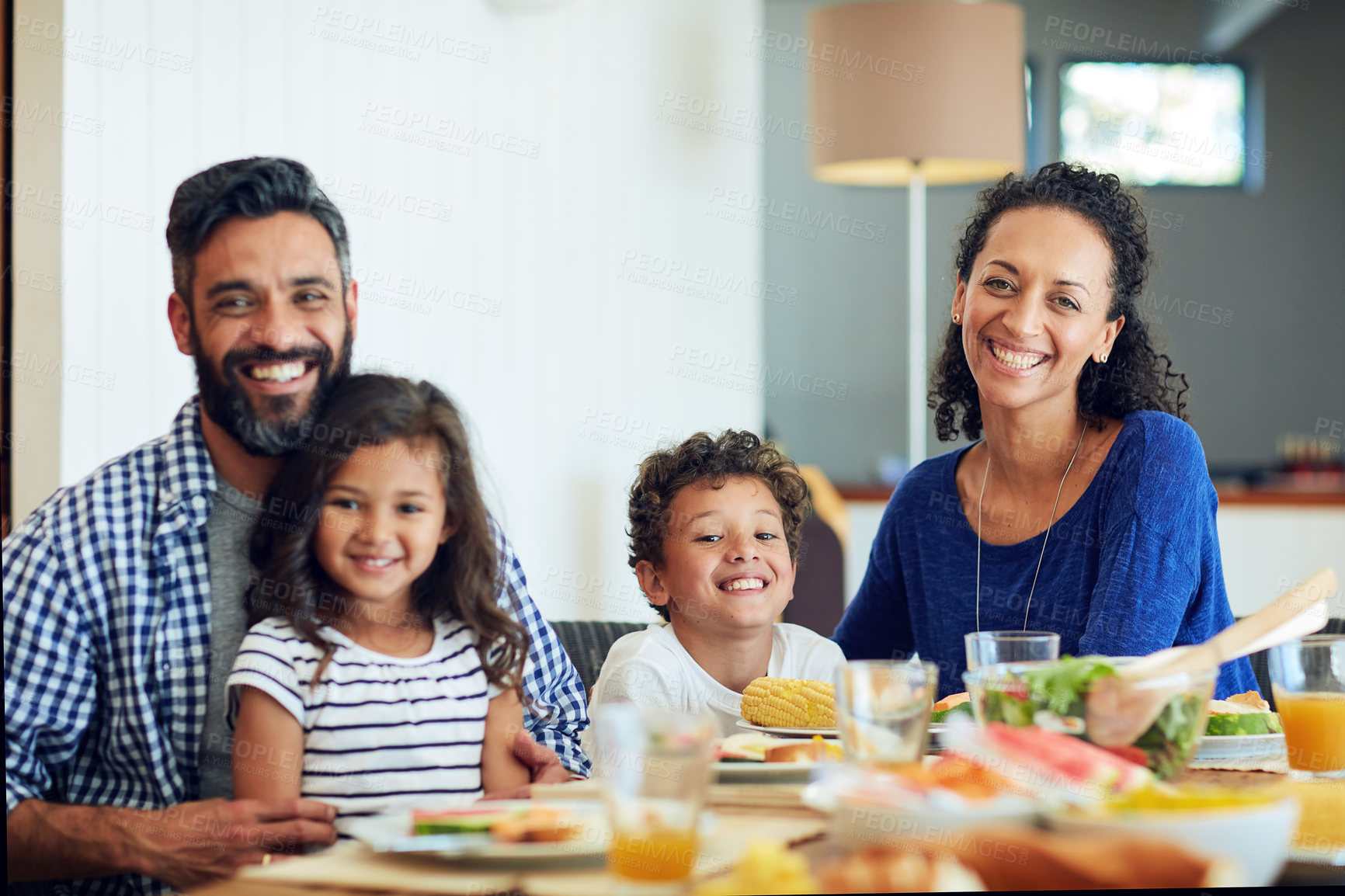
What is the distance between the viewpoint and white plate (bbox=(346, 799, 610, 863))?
737 mm

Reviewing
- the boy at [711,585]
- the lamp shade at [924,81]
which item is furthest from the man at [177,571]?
the lamp shade at [924,81]

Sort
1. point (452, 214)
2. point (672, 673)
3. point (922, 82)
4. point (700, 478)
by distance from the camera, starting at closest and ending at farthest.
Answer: point (672, 673)
point (700, 478)
point (452, 214)
point (922, 82)

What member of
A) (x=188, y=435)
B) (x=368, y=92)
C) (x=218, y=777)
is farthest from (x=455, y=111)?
(x=218, y=777)

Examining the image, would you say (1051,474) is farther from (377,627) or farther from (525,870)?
(525,870)

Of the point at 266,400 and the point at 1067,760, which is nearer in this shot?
the point at 1067,760

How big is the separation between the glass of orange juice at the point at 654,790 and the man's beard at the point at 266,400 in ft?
1.61

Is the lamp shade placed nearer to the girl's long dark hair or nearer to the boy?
the boy

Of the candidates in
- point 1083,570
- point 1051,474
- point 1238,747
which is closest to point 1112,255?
point 1051,474

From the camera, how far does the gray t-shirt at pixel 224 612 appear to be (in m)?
1.06

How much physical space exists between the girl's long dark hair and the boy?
0.30 m

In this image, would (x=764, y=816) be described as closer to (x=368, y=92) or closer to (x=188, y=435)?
(x=188, y=435)

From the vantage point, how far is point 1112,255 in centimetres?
157

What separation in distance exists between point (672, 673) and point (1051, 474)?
0.57m

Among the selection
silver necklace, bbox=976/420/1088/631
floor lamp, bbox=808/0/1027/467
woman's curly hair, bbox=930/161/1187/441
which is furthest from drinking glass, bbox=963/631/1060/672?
floor lamp, bbox=808/0/1027/467
